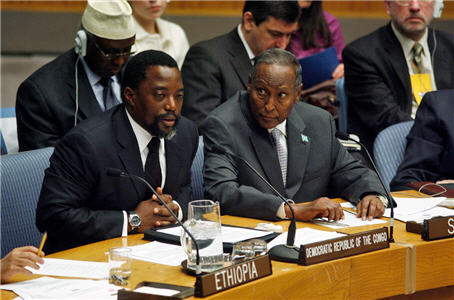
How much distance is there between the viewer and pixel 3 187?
2.73 metres

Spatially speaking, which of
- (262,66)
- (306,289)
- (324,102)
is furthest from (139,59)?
(324,102)

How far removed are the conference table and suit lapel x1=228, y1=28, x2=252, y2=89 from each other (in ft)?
4.66

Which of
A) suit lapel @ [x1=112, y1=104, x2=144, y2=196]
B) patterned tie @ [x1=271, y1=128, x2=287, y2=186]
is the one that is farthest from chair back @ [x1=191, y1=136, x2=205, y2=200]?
suit lapel @ [x1=112, y1=104, x2=144, y2=196]

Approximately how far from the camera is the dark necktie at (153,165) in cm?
274

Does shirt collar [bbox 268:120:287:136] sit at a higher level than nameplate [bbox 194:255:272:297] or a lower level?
higher

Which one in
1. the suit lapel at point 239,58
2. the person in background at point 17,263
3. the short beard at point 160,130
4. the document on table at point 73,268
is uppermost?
the suit lapel at point 239,58

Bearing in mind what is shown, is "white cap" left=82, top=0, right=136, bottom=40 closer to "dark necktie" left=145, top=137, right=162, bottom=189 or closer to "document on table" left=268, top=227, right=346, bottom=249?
→ "dark necktie" left=145, top=137, right=162, bottom=189

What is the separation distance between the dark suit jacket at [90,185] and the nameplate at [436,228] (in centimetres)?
100

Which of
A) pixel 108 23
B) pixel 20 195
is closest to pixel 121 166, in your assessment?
pixel 20 195

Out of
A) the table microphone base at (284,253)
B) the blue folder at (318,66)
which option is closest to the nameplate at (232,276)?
the table microphone base at (284,253)

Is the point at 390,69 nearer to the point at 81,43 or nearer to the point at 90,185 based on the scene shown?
the point at 81,43

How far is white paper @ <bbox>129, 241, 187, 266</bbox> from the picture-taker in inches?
84.7

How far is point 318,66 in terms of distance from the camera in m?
4.49

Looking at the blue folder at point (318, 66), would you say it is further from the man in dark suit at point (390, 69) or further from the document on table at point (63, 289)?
the document on table at point (63, 289)
